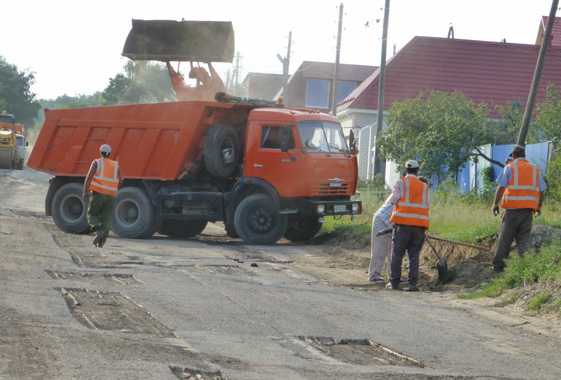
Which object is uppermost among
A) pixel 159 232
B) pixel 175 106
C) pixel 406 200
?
pixel 175 106

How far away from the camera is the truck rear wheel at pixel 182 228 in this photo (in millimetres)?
18141

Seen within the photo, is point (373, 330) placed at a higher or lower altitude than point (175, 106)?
lower

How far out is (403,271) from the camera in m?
12.6

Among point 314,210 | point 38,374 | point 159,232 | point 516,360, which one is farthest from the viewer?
point 159,232

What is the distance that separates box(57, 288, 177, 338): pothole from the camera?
23.4ft

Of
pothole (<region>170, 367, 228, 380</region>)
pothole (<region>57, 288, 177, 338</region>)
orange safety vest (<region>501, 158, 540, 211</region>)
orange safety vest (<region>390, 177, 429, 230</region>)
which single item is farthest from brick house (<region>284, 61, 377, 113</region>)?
pothole (<region>170, 367, 228, 380</region>)

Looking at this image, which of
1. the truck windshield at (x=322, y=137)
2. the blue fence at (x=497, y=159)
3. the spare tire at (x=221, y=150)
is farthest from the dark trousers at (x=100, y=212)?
the blue fence at (x=497, y=159)

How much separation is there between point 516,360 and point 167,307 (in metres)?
3.30

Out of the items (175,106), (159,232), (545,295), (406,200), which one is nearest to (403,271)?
(406,200)

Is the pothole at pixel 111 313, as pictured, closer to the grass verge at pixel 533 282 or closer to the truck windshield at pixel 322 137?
the grass verge at pixel 533 282

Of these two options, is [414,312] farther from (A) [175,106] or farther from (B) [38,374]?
(A) [175,106]

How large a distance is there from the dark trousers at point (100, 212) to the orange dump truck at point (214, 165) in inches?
102

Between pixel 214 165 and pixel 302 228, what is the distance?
7.49ft

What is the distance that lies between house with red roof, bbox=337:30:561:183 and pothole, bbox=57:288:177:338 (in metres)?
25.3
